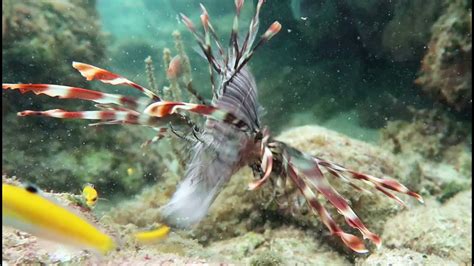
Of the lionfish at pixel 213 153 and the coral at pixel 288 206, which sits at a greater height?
the coral at pixel 288 206

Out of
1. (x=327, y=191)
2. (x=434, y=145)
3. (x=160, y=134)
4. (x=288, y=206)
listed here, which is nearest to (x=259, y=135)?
(x=327, y=191)

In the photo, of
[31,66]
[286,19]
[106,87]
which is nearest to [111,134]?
[106,87]

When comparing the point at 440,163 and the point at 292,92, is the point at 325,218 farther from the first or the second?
the point at 292,92

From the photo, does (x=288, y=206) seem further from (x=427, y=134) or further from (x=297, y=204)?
(x=427, y=134)

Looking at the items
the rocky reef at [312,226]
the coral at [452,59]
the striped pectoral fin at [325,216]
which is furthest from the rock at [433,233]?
the coral at [452,59]

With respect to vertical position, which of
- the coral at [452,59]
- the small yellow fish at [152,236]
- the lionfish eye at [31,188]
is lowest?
the lionfish eye at [31,188]

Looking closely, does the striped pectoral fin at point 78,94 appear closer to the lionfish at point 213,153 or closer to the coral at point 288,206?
the lionfish at point 213,153
